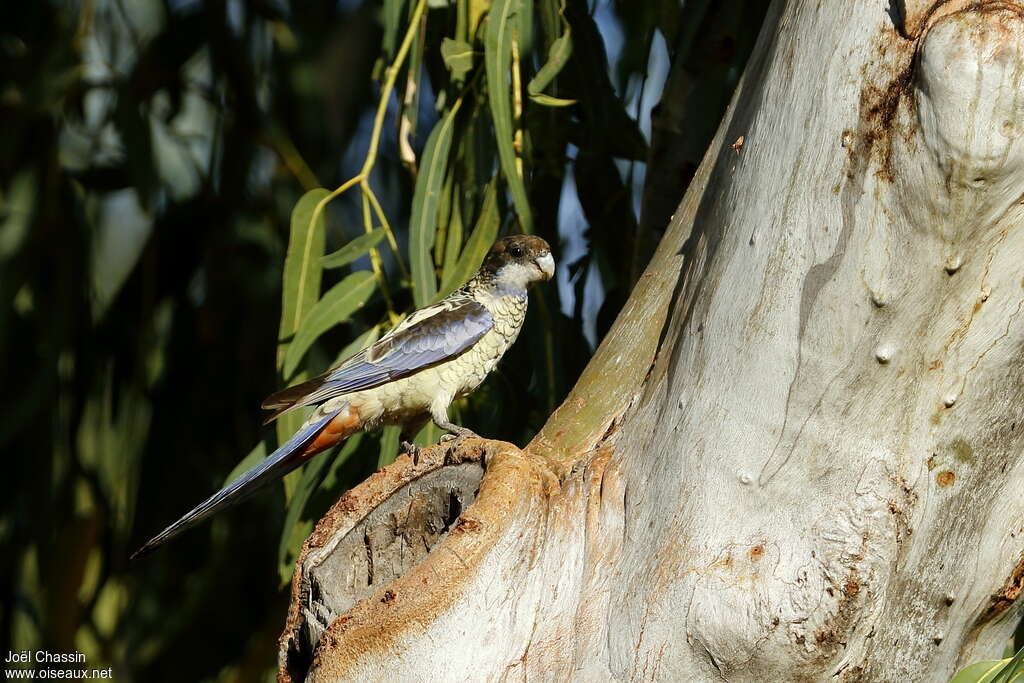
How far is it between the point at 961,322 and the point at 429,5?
5.01ft

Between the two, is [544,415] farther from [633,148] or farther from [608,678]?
[608,678]

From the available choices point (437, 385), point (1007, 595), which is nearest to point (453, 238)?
point (437, 385)

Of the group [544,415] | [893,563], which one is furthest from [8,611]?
[893,563]

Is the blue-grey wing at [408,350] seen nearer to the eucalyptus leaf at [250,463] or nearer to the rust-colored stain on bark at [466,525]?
the eucalyptus leaf at [250,463]

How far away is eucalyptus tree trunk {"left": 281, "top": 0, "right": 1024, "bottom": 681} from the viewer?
1329 mm

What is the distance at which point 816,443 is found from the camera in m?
1.41

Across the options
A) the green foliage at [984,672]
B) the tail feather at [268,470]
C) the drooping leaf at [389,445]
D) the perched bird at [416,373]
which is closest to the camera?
the green foliage at [984,672]

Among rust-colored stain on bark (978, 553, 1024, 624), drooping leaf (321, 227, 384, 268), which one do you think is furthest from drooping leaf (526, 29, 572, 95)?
rust-colored stain on bark (978, 553, 1024, 624)

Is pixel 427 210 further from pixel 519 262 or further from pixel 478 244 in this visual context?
pixel 519 262

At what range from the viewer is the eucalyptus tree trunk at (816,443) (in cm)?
133

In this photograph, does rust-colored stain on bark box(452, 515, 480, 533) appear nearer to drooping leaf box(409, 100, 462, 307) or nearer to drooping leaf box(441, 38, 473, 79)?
drooping leaf box(409, 100, 462, 307)

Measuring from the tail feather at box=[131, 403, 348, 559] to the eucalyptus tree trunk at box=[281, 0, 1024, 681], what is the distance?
640mm

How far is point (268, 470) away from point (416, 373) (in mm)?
359

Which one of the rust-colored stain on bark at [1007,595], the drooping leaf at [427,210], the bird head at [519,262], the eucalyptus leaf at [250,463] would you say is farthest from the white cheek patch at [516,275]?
the rust-colored stain on bark at [1007,595]
